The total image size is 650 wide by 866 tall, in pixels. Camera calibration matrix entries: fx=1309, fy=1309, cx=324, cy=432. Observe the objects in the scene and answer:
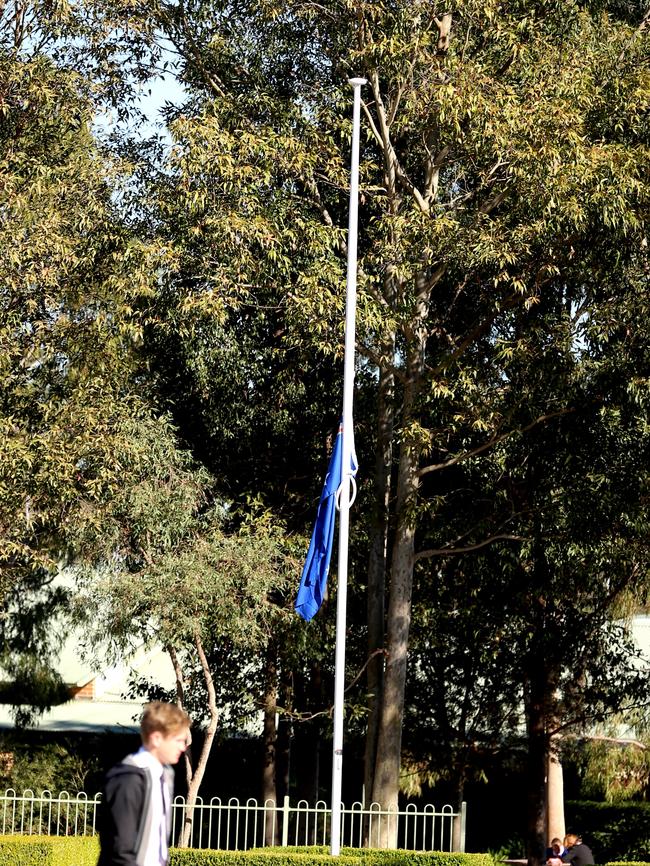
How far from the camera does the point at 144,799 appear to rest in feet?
16.1

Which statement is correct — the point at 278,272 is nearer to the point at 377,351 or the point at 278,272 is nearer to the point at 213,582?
the point at 377,351

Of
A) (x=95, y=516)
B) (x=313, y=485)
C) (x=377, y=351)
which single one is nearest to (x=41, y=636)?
(x=313, y=485)

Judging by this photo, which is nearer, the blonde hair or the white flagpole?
the blonde hair

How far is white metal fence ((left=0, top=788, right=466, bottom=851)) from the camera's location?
1681 centimetres

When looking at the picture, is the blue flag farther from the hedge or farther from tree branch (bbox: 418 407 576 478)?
tree branch (bbox: 418 407 576 478)

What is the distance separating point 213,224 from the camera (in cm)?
1750

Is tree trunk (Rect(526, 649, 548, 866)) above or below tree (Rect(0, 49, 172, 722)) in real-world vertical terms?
below

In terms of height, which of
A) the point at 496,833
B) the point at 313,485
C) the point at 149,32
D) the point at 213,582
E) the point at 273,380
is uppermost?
the point at 149,32

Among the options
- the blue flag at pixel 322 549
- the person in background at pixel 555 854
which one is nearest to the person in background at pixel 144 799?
the blue flag at pixel 322 549

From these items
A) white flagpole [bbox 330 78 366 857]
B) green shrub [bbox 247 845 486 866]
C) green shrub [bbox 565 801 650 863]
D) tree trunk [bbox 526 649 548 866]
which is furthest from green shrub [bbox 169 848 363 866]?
green shrub [bbox 565 801 650 863]

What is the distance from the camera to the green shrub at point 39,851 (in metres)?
14.3

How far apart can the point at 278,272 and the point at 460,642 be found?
913 cm

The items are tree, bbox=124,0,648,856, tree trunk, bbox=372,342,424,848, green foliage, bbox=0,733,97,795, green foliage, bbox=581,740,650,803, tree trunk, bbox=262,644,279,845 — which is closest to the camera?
tree, bbox=124,0,648,856

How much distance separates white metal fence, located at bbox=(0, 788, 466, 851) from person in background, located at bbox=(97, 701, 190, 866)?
1155 centimetres
